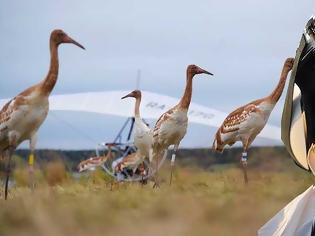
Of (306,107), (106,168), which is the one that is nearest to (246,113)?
(106,168)

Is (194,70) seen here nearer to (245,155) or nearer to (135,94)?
(135,94)

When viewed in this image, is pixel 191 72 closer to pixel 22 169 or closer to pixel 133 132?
pixel 133 132

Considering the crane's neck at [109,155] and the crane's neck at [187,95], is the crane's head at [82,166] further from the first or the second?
the crane's neck at [187,95]

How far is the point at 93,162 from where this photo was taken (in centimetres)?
277

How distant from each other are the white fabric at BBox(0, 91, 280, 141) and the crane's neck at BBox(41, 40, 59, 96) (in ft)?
0.63

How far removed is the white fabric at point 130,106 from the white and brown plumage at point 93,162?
186 mm

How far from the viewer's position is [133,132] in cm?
A: 280

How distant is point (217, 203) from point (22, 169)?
844 millimetres

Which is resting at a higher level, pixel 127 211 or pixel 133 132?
pixel 133 132

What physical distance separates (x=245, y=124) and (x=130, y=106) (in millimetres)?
537

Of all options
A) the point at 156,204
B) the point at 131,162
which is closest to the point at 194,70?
the point at 131,162

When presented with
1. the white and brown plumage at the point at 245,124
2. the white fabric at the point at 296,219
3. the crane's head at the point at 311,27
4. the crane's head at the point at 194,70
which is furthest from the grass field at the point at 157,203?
the crane's head at the point at 311,27

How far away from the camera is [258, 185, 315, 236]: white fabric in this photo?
0.75 metres

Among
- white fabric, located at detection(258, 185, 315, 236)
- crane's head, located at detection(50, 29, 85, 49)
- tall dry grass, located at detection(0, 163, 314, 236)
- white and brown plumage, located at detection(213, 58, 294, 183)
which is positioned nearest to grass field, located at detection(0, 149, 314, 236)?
tall dry grass, located at detection(0, 163, 314, 236)
